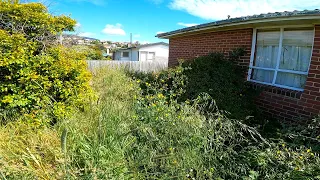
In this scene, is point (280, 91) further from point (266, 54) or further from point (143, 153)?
point (143, 153)

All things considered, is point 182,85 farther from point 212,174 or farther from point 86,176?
point 86,176

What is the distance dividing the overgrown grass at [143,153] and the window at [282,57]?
2449 mm

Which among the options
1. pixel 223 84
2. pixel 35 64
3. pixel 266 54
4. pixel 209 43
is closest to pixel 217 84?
pixel 223 84

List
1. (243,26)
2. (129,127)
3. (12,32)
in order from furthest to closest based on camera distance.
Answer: (243,26), (12,32), (129,127)

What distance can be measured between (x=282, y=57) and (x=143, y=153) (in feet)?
14.7

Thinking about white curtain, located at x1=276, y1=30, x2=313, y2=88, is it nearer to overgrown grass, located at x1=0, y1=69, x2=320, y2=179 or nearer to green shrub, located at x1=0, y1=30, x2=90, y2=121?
overgrown grass, located at x1=0, y1=69, x2=320, y2=179

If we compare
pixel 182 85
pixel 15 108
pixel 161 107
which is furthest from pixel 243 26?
pixel 15 108

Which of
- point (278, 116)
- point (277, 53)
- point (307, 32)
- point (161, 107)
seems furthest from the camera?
point (277, 53)

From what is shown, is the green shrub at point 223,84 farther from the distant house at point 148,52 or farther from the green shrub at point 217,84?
the distant house at point 148,52

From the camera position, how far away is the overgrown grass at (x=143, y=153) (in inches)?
94.1

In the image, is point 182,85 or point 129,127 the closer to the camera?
point 129,127

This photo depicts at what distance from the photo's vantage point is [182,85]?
535 centimetres

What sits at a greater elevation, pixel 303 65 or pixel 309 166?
pixel 303 65

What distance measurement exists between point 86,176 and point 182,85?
3558mm
